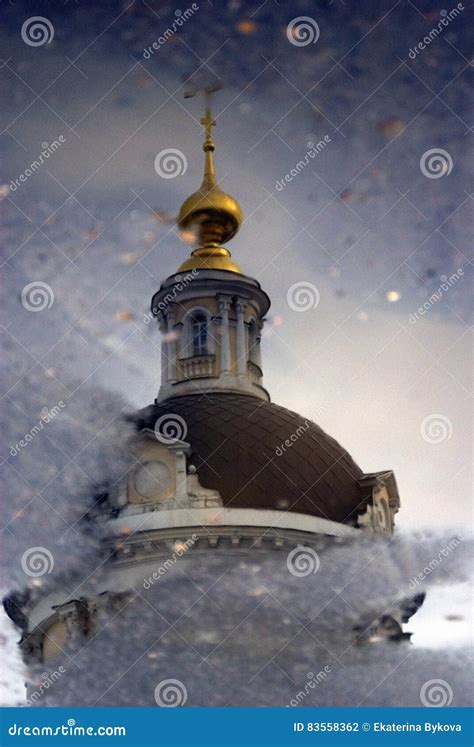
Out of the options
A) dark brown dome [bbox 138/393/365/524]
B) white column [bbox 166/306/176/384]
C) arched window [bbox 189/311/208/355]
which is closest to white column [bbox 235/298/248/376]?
arched window [bbox 189/311/208/355]

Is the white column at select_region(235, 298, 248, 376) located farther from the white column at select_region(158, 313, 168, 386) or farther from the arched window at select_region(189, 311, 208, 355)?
the white column at select_region(158, 313, 168, 386)

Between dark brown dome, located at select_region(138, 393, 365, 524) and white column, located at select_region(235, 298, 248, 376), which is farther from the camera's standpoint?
white column, located at select_region(235, 298, 248, 376)

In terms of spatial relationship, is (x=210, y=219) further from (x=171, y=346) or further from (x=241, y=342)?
(x=171, y=346)

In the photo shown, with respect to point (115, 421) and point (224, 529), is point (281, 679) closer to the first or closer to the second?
point (224, 529)

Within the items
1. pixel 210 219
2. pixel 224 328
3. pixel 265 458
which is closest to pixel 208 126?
pixel 210 219

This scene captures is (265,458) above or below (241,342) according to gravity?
below
